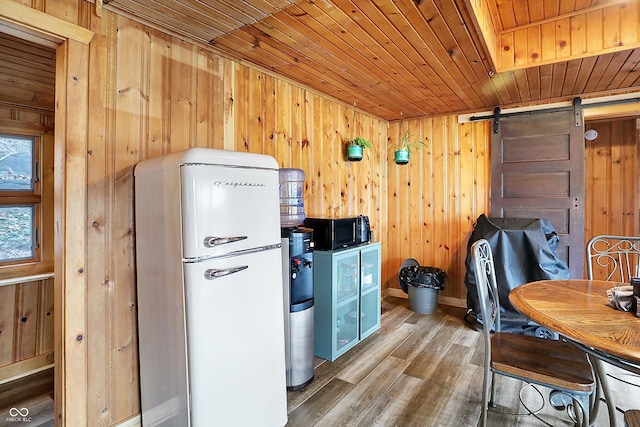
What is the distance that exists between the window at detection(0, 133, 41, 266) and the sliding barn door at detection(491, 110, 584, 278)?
442cm

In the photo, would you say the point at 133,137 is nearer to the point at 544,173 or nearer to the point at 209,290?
the point at 209,290

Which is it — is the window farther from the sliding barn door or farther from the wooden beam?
the sliding barn door

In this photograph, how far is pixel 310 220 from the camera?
2748 mm

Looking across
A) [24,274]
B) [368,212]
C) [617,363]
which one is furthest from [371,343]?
[24,274]

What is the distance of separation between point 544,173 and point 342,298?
101 inches

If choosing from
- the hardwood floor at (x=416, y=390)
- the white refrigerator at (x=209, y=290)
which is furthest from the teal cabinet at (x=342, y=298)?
the white refrigerator at (x=209, y=290)

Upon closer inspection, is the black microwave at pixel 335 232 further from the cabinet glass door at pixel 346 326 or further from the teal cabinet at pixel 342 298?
the cabinet glass door at pixel 346 326

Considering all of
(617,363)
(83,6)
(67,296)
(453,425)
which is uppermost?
(83,6)

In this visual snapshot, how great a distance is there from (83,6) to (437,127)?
3.58 metres

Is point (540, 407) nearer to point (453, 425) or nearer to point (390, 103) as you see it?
point (453, 425)

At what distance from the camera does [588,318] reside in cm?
130

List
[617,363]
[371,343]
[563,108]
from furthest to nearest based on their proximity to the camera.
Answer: [563,108]
[371,343]
[617,363]

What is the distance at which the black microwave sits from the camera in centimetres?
262

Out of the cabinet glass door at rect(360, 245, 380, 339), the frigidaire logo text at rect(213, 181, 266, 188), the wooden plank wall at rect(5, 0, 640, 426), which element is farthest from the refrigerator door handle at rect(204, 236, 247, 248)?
the cabinet glass door at rect(360, 245, 380, 339)
